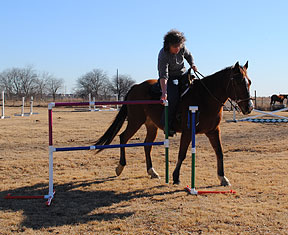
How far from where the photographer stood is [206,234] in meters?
3.49

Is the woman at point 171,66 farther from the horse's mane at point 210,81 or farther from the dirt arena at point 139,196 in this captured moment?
the dirt arena at point 139,196

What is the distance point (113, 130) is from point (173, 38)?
226 centimetres

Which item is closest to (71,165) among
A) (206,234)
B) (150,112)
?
(150,112)

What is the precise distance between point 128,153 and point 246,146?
3670 mm

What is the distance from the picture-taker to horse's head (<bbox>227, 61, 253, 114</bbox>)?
5.02 metres

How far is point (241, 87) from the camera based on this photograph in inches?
199

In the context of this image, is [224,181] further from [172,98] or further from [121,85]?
[121,85]

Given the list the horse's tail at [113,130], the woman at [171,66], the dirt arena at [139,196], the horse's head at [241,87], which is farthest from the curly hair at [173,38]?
the dirt arena at [139,196]

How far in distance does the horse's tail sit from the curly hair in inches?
72.5

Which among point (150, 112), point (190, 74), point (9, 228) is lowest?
point (9, 228)

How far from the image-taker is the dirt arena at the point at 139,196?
12.3 feet

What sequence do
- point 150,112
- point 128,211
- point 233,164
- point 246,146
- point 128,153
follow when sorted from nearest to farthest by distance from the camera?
point 128,211
point 150,112
point 233,164
point 128,153
point 246,146

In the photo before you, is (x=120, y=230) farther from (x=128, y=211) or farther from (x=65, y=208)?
(x=65, y=208)

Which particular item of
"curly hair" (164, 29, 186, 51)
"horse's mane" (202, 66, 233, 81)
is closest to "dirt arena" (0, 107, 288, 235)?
"horse's mane" (202, 66, 233, 81)
